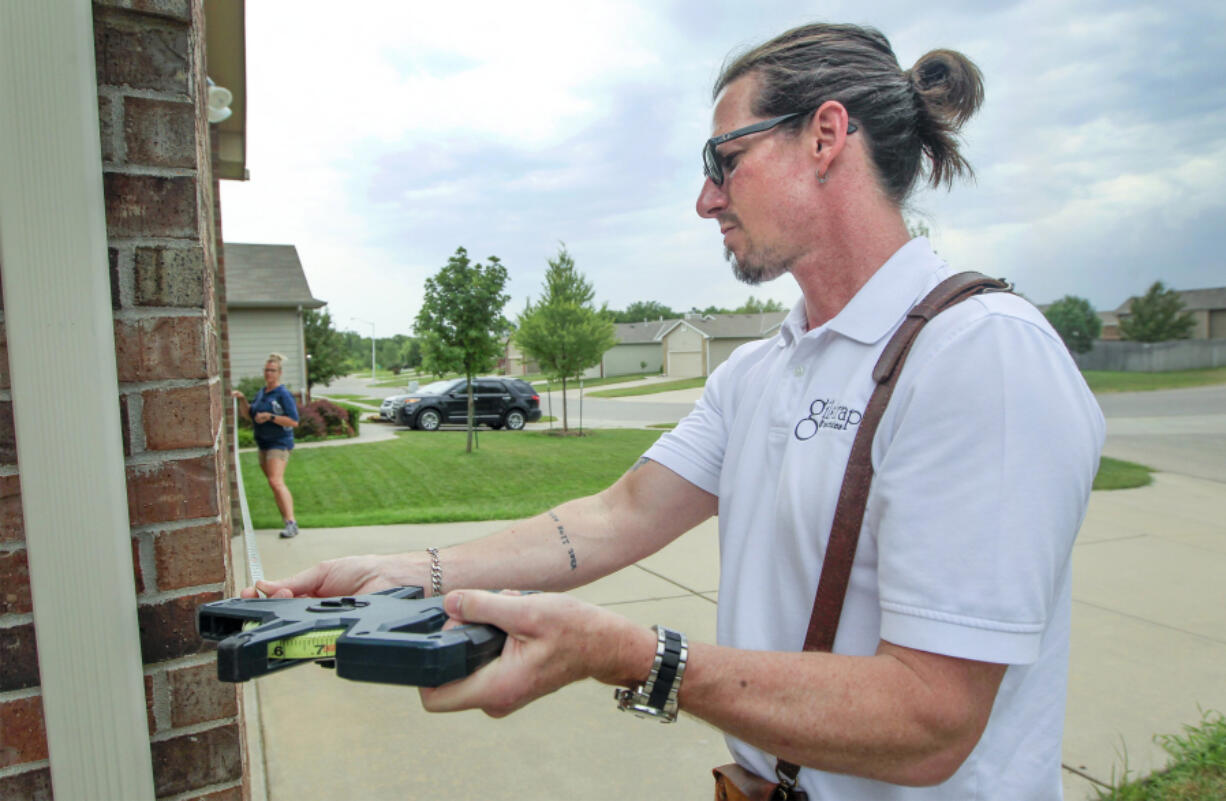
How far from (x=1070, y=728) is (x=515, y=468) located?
10.7 metres

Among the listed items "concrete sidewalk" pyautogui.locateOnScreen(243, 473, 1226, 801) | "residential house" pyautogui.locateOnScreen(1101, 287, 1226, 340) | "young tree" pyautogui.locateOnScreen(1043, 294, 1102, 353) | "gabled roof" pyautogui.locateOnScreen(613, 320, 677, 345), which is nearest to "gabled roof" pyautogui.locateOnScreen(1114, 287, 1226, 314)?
"residential house" pyautogui.locateOnScreen(1101, 287, 1226, 340)

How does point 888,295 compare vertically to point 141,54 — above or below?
below

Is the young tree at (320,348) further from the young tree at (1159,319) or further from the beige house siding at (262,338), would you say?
the young tree at (1159,319)

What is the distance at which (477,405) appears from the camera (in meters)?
23.3

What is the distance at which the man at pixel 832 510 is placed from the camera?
1.05 m

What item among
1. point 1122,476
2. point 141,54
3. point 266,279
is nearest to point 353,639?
point 141,54

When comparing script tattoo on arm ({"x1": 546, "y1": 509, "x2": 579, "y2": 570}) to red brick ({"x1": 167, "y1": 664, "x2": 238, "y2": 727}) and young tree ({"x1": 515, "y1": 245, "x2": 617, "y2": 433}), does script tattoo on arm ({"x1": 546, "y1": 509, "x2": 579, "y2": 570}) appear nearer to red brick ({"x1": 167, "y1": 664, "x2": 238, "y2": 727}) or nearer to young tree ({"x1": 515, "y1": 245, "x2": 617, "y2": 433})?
red brick ({"x1": 167, "y1": 664, "x2": 238, "y2": 727})

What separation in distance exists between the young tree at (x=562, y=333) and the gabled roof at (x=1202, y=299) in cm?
5866

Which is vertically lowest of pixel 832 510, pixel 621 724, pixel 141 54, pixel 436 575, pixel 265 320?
pixel 621 724

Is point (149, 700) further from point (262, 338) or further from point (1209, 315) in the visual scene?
point (1209, 315)

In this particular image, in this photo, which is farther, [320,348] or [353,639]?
[320,348]

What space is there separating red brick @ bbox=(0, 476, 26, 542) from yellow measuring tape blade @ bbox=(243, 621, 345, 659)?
0.51 m

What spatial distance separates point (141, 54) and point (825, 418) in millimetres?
1282

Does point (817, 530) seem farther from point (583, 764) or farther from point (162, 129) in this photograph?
point (583, 764)
